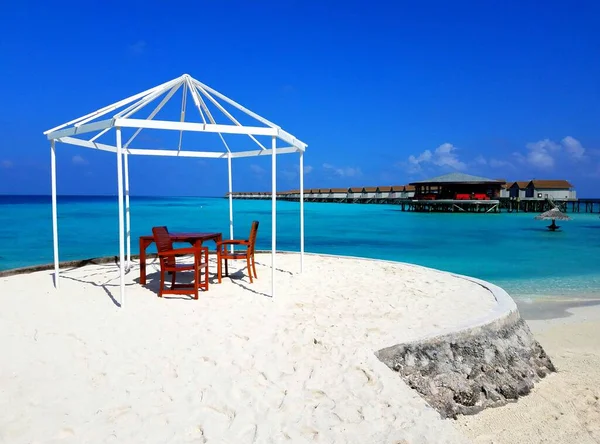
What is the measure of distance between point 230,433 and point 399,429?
1.05m

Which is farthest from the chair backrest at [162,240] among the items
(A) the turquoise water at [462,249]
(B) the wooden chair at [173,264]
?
(A) the turquoise water at [462,249]

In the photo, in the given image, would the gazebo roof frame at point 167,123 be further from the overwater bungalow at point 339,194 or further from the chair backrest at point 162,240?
the overwater bungalow at point 339,194

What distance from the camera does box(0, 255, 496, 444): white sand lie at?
2.69 meters

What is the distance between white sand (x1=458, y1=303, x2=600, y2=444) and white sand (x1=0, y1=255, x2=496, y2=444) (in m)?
0.52

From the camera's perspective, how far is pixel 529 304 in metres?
8.69

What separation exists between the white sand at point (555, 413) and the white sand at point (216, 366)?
519mm

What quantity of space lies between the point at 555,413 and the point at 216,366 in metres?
2.80

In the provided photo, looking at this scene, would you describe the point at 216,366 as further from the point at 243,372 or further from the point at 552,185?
the point at 552,185

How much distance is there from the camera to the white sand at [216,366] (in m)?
2.69

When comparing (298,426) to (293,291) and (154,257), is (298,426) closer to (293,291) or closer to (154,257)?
(293,291)

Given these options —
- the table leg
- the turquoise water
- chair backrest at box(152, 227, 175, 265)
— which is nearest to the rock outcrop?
chair backrest at box(152, 227, 175, 265)

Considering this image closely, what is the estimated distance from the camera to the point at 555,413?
3.73 m

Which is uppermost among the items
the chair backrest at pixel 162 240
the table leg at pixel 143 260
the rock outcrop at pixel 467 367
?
the chair backrest at pixel 162 240

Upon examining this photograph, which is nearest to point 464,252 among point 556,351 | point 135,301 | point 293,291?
point 556,351
